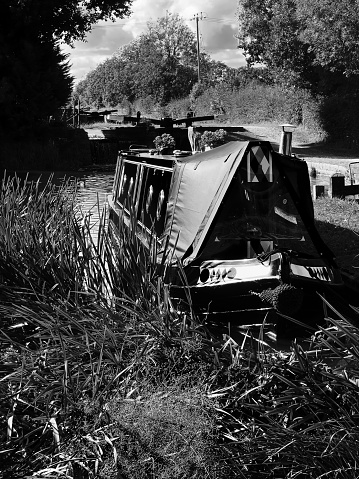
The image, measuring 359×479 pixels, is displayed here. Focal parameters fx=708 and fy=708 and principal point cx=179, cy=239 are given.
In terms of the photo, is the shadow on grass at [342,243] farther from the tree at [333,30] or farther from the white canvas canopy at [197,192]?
the tree at [333,30]

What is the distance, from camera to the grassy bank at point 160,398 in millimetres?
3385

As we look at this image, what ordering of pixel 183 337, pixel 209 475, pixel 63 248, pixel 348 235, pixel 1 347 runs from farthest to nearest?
pixel 348 235
pixel 63 248
pixel 1 347
pixel 183 337
pixel 209 475

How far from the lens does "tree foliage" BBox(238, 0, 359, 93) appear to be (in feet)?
71.9

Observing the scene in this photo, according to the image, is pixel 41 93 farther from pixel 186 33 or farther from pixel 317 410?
pixel 186 33

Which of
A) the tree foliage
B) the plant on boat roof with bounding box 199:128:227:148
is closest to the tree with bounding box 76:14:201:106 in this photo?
the tree foliage

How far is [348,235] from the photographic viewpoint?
10.0 m

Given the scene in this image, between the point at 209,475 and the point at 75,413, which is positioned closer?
the point at 209,475

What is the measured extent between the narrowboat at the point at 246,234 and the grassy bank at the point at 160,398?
1.26 meters

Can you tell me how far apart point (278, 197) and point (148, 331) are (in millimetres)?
2630

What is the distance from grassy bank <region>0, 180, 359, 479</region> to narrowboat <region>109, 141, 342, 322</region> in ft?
4.14

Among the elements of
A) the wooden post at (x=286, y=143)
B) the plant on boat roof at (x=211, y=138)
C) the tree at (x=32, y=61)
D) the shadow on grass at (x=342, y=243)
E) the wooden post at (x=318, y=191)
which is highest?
the tree at (x=32, y=61)

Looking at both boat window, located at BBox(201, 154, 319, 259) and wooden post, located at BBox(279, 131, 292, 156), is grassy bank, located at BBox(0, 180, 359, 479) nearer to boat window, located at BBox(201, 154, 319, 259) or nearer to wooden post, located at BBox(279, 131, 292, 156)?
boat window, located at BBox(201, 154, 319, 259)

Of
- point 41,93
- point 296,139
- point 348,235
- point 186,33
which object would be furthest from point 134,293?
point 186,33

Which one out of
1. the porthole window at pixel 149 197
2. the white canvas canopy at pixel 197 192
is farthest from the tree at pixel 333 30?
the white canvas canopy at pixel 197 192
